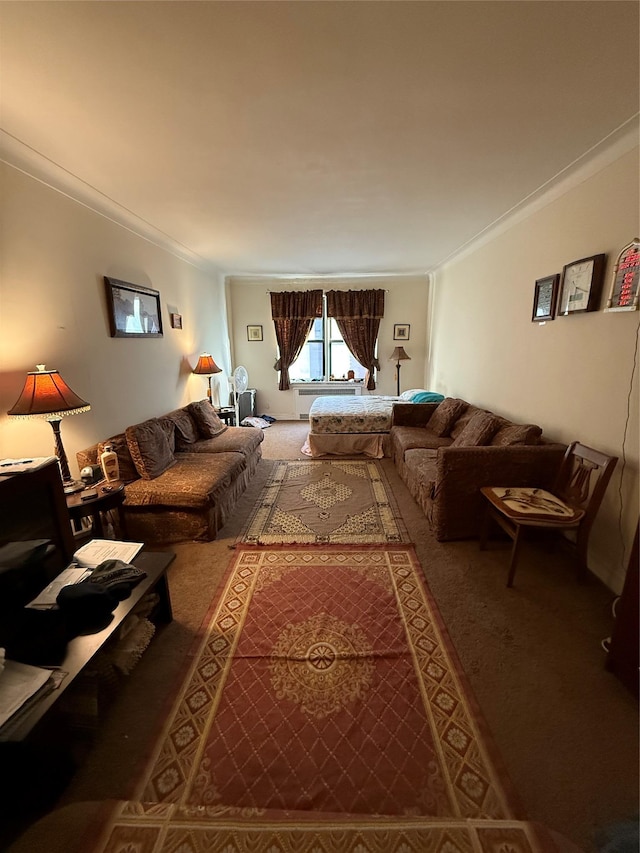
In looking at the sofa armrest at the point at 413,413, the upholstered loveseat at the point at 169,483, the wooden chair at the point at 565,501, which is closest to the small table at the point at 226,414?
the upholstered loveseat at the point at 169,483

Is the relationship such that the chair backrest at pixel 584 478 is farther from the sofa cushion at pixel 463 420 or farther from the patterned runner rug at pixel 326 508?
the sofa cushion at pixel 463 420

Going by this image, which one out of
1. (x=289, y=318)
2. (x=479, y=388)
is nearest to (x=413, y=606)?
(x=479, y=388)

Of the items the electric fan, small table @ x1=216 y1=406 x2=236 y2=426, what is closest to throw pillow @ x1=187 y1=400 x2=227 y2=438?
small table @ x1=216 y1=406 x2=236 y2=426

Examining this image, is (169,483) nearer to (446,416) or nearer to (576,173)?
(446,416)

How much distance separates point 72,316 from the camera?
102 inches

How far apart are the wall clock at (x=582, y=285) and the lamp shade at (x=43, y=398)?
3288 mm

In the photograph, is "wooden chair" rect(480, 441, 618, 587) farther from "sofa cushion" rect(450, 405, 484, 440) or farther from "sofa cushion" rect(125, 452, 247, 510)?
"sofa cushion" rect(125, 452, 247, 510)

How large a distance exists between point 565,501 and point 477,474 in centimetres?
55

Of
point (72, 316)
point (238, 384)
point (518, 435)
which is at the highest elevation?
point (72, 316)

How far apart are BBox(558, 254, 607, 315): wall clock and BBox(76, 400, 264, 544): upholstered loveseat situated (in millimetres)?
2880

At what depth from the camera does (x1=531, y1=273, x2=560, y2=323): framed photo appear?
2625 millimetres

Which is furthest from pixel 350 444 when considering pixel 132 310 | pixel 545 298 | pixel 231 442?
pixel 132 310

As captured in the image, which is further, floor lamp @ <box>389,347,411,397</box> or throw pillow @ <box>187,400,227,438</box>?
floor lamp @ <box>389,347,411,397</box>

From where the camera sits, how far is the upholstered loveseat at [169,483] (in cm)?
266
